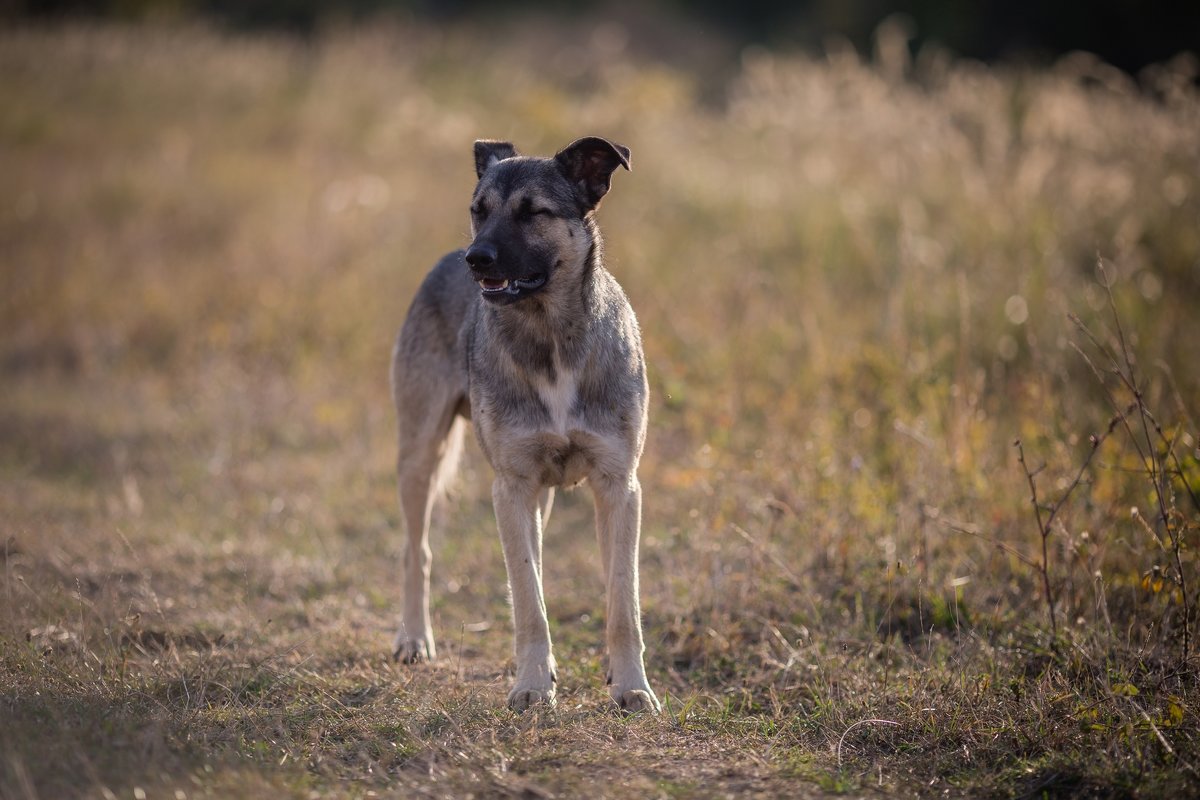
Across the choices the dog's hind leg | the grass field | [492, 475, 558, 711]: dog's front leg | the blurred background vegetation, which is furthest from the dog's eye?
the blurred background vegetation

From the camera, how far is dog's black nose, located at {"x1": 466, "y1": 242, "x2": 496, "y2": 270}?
14.1 feet

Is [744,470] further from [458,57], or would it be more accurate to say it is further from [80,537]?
[458,57]

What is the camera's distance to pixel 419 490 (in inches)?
213

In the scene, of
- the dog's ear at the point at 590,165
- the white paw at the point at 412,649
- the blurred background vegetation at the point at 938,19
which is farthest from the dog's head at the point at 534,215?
the blurred background vegetation at the point at 938,19

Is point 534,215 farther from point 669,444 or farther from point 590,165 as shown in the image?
point 669,444

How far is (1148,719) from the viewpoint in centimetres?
358

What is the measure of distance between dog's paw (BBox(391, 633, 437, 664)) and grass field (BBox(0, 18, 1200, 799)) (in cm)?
9

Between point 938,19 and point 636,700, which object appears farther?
point 938,19

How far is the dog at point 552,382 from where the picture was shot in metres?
4.38

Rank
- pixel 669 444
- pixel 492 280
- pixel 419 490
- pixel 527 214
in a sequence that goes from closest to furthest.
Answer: pixel 492 280
pixel 527 214
pixel 419 490
pixel 669 444

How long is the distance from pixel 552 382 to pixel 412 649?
145 centimetres

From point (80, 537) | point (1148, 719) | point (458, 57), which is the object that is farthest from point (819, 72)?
point (1148, 719)

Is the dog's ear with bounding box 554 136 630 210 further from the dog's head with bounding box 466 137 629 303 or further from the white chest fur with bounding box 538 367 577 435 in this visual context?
the white chest fur with bounding box 538 367 577 435

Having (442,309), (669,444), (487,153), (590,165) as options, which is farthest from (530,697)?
(669,444)
